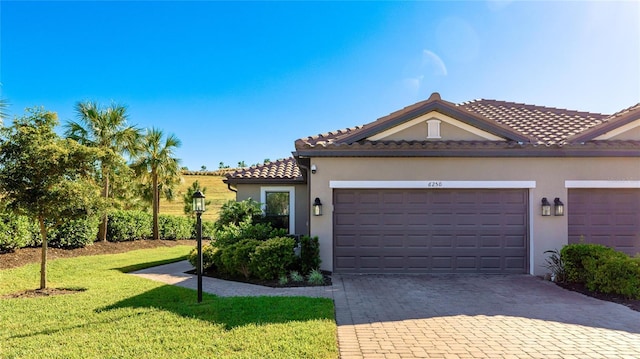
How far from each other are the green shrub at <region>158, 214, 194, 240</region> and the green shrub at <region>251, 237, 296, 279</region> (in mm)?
15506

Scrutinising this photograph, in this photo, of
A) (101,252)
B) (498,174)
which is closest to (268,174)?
(101,252)

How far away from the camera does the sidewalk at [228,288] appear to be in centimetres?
722

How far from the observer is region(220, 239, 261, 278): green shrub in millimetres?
8812

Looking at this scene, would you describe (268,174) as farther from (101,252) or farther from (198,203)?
(101,252)

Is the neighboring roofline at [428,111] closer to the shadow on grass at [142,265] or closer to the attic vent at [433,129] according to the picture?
the attic vent at [433,129]

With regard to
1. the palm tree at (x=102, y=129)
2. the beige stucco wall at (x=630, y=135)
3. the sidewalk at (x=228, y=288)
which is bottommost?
the sidewalk at (x=228, y=288)

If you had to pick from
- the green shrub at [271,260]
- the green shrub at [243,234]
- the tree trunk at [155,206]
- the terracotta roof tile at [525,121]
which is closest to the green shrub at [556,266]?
the terracotta roof tile at [525,121]

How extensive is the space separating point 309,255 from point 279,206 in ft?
18.3

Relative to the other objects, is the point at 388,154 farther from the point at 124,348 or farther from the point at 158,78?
the point at 158,78

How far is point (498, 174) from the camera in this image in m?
9.27

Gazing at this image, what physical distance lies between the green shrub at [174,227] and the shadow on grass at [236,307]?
15.6 metres

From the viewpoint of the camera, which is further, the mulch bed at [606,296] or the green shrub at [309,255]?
the green shrub at [309,255]

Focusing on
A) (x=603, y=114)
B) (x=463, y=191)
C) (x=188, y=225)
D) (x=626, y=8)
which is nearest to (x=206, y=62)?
(x=463, y=191)

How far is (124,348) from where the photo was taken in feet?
14.5
